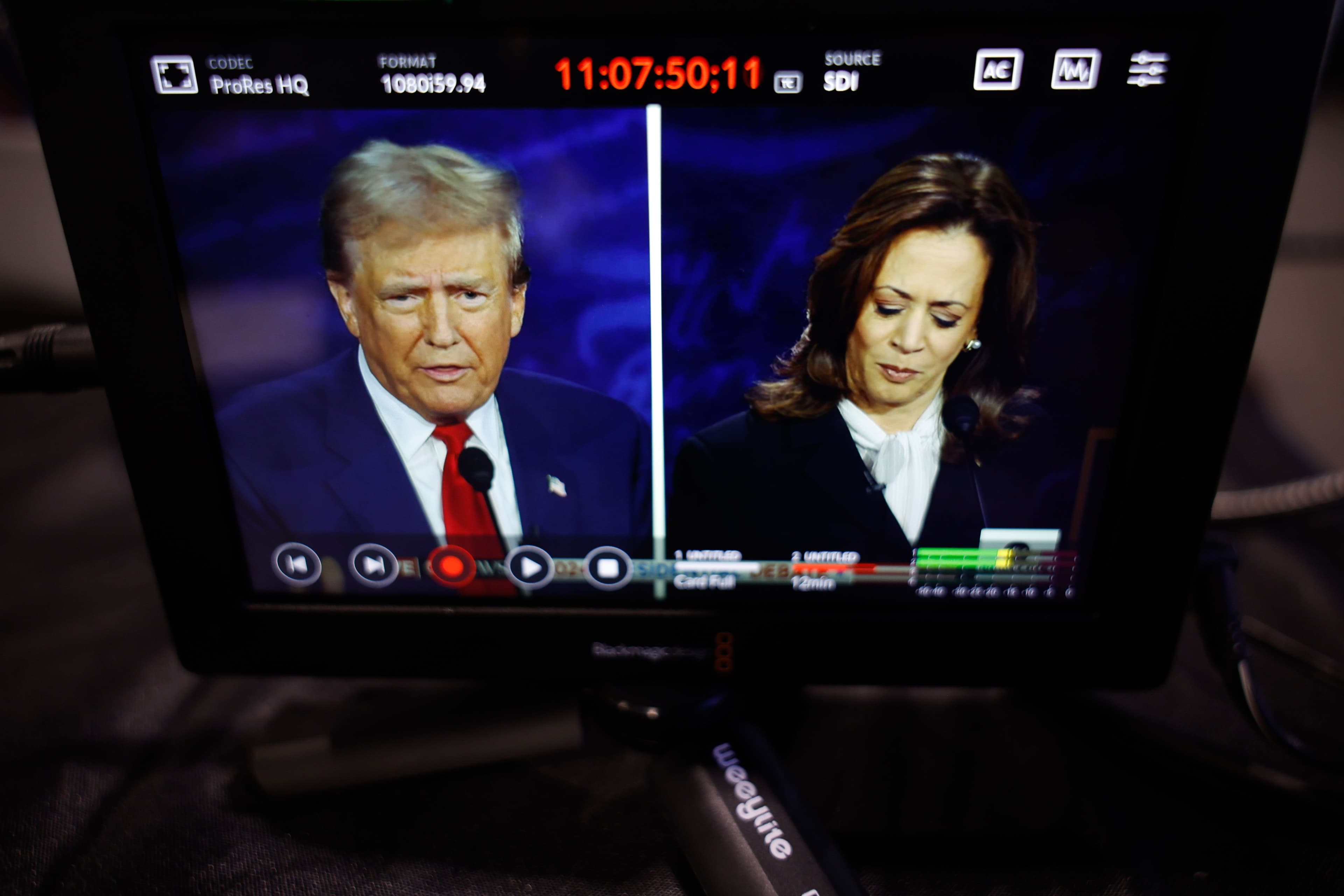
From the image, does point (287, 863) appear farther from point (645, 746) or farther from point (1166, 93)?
point (1166, 93)

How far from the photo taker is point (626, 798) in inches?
21.8

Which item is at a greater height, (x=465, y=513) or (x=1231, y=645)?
(x=465, y=513)

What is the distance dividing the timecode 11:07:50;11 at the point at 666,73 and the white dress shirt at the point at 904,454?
194mm

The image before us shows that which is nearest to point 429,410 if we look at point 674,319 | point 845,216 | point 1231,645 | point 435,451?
point 435,451

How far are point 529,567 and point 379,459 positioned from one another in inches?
4.7

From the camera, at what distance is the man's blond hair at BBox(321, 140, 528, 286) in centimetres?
44

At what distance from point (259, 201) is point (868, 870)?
55 cm

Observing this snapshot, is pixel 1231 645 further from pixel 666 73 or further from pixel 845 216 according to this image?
pixel 666 73

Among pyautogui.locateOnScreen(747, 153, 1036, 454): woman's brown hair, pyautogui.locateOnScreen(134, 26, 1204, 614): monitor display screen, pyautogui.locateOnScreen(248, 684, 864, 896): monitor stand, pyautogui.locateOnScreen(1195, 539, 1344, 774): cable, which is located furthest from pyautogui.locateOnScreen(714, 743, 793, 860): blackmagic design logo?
pyautogui.locateOnScreen(1195, 539, 1344, 774): cable

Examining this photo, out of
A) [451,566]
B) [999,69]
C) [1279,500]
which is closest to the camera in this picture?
[999,69]

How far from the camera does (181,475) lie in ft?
1.65

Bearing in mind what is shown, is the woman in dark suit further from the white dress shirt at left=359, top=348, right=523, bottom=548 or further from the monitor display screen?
the white dress shirt at left=359, top=348, right=523, bottom=548

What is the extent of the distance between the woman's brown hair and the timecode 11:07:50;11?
95mm

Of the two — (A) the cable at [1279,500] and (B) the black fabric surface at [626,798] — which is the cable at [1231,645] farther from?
(A) the cable at [1279,500]
